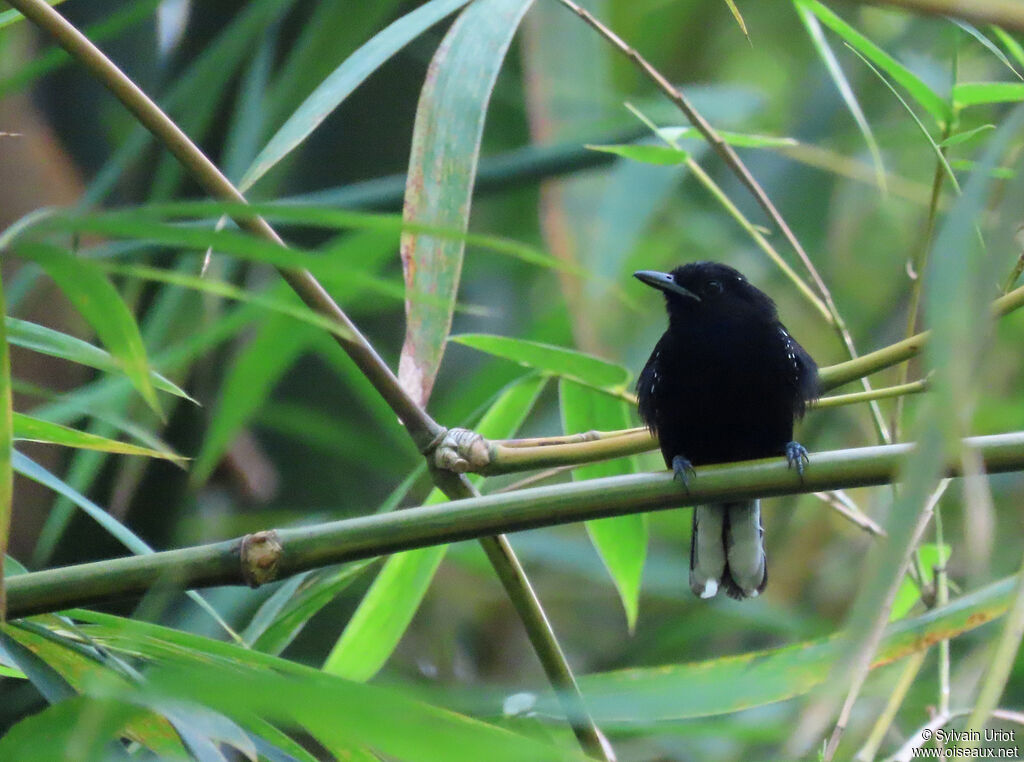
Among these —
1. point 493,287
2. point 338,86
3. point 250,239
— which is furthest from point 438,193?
point 493,287

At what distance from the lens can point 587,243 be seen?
3.03 meters

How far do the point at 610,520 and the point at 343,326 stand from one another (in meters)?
0.86

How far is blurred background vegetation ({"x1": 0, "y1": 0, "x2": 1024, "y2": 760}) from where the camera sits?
236 cm

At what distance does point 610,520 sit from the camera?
2006 mm

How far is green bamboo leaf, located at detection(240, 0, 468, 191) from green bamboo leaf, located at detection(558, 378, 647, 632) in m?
0.64

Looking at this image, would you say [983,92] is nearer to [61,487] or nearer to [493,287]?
[61,487]

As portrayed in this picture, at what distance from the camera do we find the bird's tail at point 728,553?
8.26 feet

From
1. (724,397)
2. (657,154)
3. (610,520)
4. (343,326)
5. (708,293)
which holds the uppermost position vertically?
(657,154)

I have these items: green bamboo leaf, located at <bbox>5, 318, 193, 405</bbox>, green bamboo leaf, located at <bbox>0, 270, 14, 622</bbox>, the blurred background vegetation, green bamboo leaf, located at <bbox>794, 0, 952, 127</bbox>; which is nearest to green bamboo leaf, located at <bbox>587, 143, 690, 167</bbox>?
the blurred background vegetation

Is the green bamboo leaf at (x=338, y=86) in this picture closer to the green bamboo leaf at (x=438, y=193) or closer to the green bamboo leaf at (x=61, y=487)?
the green bamboo leaf at (x=438, y=193)

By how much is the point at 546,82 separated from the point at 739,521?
111 centimetres

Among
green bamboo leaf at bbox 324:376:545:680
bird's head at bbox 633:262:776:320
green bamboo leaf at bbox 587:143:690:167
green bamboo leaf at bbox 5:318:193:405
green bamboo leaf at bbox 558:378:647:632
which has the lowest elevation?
green bamboo leaf at bbox 324:376:545:680

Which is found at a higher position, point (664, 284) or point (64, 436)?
point (664, 284)

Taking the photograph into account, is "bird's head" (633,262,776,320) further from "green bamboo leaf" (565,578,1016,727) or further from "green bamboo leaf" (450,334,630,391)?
"green bamboo leaf" (565,578,1016,727)
